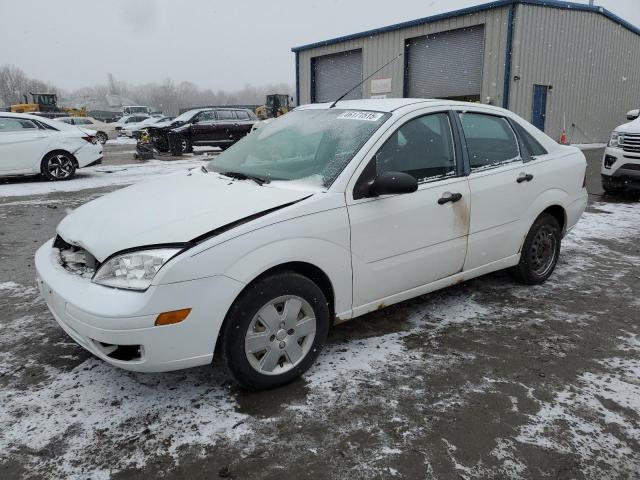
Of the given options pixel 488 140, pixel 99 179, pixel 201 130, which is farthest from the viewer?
pixel 201 130

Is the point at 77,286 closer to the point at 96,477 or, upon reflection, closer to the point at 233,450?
the point at 96,477

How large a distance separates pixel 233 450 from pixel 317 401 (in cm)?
56

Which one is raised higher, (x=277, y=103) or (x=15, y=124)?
(x=277, y=103)

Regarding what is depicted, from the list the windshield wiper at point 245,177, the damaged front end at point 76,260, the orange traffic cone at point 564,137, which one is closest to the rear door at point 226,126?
the orange traffic cone at point 564,137

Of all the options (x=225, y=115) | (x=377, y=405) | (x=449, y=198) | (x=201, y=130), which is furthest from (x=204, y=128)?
(x=377, y=405)

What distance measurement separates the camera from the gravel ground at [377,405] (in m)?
2.26

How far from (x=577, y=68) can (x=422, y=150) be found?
2083 centimetres

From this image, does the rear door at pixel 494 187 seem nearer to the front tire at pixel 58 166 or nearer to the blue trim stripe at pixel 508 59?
the front tire at pixel 58 166

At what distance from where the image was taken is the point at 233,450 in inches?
92.0

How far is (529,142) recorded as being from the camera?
14.0 ft

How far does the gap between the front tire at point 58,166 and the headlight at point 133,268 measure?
9997mm

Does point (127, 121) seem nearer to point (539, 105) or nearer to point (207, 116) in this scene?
point (207, 116)

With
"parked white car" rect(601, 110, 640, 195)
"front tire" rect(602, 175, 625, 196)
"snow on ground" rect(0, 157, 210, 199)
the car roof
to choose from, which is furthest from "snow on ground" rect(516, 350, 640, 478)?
"snow on ground" rect(0, 157, 210, 199)

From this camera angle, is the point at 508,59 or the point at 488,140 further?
the point at 508,59
